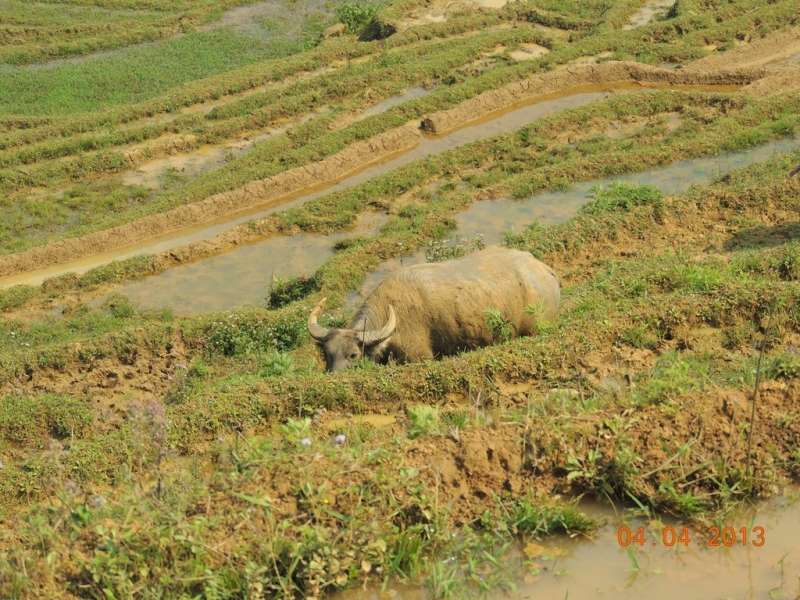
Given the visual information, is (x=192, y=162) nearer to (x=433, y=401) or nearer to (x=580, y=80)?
(x=580, y=80)

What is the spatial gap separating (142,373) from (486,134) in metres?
10.4

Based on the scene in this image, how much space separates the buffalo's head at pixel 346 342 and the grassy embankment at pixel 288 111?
7.57m

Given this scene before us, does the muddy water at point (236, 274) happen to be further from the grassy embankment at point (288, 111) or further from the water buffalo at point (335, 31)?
the water buffalo at point (335, 31)

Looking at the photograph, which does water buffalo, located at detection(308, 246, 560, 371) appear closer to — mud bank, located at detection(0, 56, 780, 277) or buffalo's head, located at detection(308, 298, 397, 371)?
buffalo's head, located at detection(308, 298, 397, 371)

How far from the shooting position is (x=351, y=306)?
12.0 metres

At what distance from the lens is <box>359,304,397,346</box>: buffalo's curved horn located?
9047 mm

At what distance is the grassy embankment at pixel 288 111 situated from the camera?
1650 centimetres

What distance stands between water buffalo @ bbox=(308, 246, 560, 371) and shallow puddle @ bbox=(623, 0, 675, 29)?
18.2 m

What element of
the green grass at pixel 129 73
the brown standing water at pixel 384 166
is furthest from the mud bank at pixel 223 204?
the green grass at pixel 129 73

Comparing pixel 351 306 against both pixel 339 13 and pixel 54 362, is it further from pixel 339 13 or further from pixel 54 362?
pixel 339 13

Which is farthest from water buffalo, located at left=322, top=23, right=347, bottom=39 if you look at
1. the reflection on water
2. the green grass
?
the reflection on water

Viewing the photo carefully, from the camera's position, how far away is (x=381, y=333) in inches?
356

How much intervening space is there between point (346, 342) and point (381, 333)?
427mm

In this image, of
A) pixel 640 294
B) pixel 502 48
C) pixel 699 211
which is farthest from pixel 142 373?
pixel 502 48
